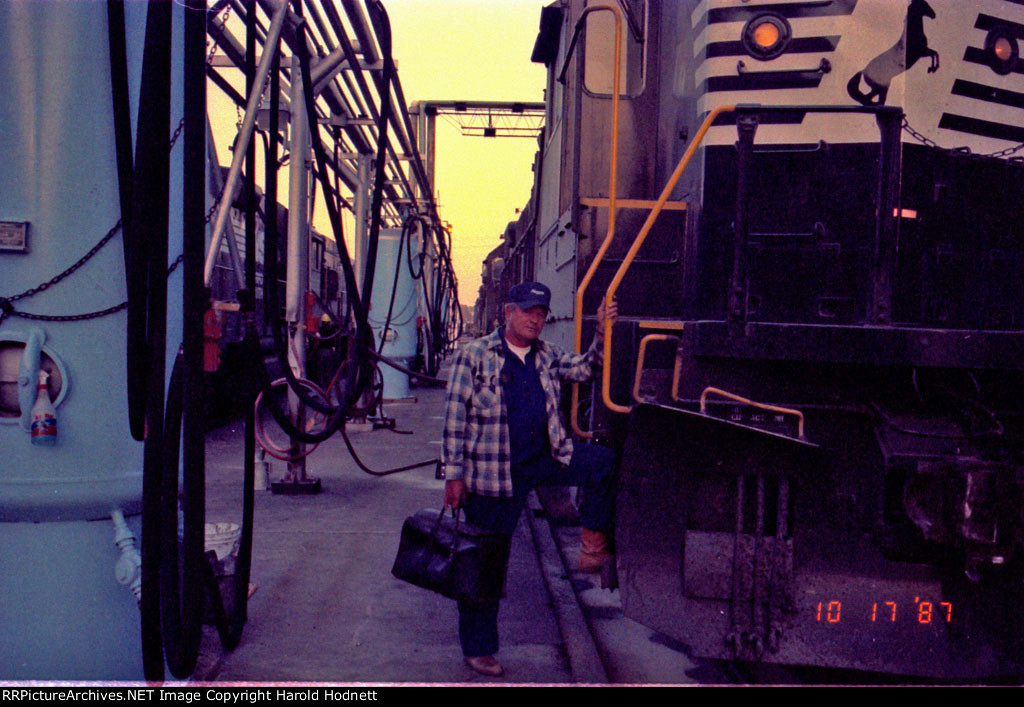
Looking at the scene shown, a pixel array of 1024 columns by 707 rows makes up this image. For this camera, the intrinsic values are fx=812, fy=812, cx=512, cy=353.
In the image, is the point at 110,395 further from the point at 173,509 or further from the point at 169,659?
the point at 169,659

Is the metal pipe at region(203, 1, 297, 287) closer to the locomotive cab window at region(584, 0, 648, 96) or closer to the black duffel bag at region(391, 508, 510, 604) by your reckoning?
the black duffel bag at region(391, 508, 510, 604)

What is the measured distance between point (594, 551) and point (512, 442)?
686 mm

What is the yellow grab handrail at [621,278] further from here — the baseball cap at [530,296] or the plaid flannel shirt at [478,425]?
the plaid flannel shirt at [478,425]

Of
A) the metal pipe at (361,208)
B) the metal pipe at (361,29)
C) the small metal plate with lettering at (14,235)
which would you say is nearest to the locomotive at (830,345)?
the small metal plate with lettering at (14,235)

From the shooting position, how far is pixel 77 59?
8.77 feet

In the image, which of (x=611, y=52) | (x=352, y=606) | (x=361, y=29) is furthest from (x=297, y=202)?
(x=352, y=606)

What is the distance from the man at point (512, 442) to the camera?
340cm

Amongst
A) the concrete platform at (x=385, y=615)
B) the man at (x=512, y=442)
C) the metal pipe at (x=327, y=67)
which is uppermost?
the metal pipe at (x=327, y=67)

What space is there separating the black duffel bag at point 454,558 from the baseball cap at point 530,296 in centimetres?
95

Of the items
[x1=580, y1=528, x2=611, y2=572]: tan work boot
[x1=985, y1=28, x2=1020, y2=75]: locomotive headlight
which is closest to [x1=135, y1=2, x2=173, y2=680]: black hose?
[x1=580, y1=528, x2=611, y2=572]: tan work boot

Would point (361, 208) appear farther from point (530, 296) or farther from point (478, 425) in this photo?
point (478, 425)

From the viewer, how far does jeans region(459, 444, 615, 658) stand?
3.43m

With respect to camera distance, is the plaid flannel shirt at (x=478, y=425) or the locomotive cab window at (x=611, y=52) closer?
the plaid flannel shirt at (x=478, y=425)

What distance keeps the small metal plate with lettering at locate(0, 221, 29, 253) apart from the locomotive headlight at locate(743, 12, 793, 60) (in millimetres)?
3016
